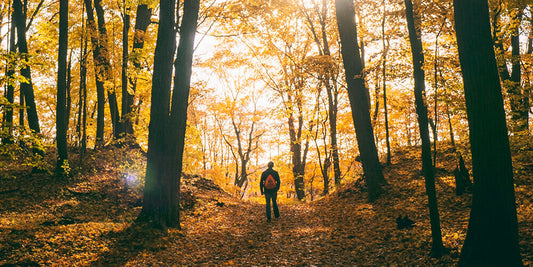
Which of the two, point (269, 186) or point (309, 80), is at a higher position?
point (309, 80)

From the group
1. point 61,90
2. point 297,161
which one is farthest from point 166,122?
point 297,161

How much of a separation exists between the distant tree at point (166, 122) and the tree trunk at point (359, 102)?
495 centimetres

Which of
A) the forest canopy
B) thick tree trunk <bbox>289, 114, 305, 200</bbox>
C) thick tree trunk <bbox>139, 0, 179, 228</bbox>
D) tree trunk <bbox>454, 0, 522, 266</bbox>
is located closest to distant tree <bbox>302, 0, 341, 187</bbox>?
the forest canopy

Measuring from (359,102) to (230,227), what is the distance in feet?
18.8

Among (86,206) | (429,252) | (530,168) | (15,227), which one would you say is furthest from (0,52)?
(530,168)

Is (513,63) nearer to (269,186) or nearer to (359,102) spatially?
(359,102)

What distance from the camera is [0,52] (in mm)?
5883

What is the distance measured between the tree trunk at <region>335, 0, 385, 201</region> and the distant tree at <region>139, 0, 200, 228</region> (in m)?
4.95

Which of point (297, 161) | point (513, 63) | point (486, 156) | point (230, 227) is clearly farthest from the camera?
point (297, 161)

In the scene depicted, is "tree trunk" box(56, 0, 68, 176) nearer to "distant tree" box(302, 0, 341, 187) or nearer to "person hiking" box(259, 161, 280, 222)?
"person hiking" box(259, 161, 280, 222)

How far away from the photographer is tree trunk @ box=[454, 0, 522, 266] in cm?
389

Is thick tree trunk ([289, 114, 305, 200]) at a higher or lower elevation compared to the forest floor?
higher

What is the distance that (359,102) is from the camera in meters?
9.53

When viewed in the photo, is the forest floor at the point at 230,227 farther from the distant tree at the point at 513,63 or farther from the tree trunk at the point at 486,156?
the distant tree at the point at 513,63
